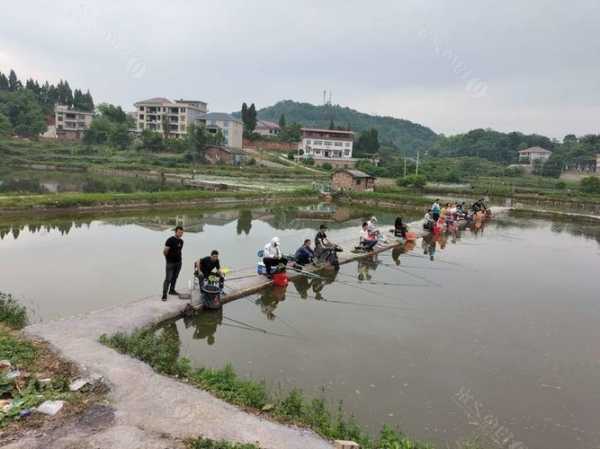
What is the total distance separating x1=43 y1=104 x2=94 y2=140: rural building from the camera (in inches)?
3580

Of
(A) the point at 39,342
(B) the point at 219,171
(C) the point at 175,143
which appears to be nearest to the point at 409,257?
(A) the point at 39,342

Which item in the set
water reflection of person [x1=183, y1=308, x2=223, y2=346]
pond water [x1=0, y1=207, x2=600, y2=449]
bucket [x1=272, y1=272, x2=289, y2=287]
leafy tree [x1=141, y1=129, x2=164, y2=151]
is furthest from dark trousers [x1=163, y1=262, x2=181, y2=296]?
leafy tree [x1=141, y1=129, x2=164, y2=151]

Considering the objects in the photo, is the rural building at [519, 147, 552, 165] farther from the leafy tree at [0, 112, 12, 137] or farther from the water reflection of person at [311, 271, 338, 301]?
the leafy tree at [0, 112, 12, 137]

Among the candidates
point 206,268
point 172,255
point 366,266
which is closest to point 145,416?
point 172,255

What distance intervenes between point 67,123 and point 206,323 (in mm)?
97303

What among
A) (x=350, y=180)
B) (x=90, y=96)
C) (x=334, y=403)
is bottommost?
(x=334, y=403)

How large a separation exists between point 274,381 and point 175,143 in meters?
69.9

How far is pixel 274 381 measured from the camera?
7.58m

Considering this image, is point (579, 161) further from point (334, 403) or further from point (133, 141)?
point (334, 403)

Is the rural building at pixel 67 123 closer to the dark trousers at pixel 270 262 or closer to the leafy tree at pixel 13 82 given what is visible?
the leafy tree at pixel 13 82

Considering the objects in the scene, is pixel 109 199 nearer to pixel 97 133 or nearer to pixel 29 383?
pixel 29 383

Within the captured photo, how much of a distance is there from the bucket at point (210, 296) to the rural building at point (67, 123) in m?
89.8

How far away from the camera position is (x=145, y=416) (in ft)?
19.3

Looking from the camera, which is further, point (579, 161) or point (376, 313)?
point (579, 161)
